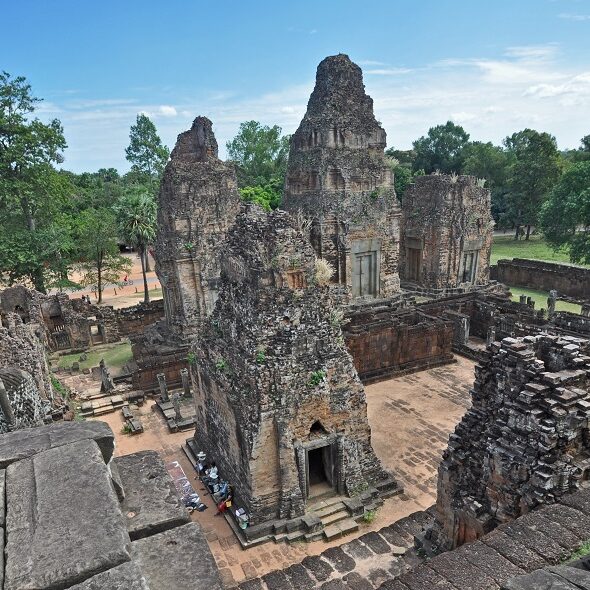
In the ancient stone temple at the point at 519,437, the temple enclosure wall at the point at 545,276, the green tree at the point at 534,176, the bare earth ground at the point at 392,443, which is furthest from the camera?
the green tree at the point at 534,176

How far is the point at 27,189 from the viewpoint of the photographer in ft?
82.8

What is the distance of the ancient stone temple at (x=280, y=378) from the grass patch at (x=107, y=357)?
1217 centimetres

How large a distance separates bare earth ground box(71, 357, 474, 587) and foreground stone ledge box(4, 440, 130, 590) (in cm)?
765

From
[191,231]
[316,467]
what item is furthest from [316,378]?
[191,231]

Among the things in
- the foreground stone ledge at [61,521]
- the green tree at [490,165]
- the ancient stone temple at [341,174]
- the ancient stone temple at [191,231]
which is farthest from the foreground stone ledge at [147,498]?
the green tree at [490,165]

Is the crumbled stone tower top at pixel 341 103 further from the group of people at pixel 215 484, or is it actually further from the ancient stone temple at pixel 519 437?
the ancient stone temple at pixel 519 437

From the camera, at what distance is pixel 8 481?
278 cm

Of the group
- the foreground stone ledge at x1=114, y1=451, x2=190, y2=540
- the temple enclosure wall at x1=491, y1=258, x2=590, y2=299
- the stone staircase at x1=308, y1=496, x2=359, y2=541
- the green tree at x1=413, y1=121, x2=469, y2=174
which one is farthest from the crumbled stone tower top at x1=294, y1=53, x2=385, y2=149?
the green tree at x1=413, y1=121, x2=469, y2=174

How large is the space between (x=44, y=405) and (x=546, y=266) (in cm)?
3158

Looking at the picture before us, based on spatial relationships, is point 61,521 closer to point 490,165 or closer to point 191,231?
point 191,231

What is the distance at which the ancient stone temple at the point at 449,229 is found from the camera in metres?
23.9

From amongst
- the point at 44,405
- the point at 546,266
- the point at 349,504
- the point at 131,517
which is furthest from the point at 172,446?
the point at 546,266

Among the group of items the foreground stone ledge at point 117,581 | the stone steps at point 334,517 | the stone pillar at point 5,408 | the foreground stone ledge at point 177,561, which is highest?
the foreground stone ledge at point 117,581

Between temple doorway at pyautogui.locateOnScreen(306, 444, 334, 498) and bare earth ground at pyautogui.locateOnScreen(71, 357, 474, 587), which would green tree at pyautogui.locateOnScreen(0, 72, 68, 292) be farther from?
temple doorway at pyautogui.locateOnScreen(306, 444, 334, 498)
